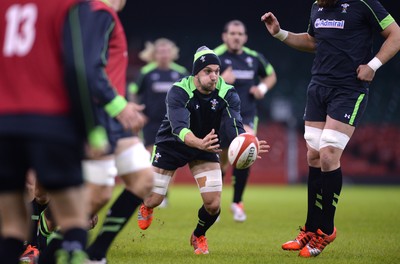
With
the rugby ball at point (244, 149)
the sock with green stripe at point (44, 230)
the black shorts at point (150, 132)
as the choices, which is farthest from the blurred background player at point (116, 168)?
the black shorts at point (150, 132)

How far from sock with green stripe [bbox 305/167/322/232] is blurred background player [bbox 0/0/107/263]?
3918 mm

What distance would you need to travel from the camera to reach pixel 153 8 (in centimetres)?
2905

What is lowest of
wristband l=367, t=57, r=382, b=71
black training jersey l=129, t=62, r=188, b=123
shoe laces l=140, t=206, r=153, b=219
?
black training jersey l=129, t=62, r=188, b=123

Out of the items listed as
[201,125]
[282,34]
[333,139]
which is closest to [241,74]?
[282,34]

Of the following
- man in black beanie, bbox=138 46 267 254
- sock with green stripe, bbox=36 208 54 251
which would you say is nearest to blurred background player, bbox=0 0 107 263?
sock with green stripe, bbox=36 208 54 251

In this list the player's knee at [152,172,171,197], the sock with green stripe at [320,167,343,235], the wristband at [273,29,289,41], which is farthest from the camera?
the player's knee at [152,172,171,197]

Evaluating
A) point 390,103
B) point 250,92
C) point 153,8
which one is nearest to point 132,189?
point 250,92

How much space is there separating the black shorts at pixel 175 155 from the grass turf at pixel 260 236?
83cm

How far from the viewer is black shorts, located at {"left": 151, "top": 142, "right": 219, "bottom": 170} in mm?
7531

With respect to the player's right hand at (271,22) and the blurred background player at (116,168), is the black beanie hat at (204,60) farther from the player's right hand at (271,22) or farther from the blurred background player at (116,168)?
the blurred background player at (116,168)

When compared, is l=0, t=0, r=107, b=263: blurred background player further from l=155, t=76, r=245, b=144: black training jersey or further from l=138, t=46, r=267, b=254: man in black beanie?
l=155, t=76, r=245, b=144: black training jersey

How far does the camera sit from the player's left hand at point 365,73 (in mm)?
6973

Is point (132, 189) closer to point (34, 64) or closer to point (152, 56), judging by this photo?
point (34, 64)

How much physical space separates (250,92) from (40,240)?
563cm
